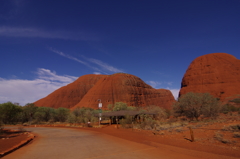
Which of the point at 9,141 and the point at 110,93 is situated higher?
the point at 110,93

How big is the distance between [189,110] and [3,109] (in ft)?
102

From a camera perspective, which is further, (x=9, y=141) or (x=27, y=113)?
(x=27, y=113)

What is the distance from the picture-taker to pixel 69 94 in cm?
9931

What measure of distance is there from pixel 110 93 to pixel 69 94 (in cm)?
3332

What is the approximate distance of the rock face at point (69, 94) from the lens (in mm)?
96881

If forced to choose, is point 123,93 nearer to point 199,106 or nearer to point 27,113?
point 27,113

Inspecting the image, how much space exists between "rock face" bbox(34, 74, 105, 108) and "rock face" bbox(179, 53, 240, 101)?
5629cm

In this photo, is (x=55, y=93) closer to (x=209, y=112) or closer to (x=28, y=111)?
(x=28, y=111)

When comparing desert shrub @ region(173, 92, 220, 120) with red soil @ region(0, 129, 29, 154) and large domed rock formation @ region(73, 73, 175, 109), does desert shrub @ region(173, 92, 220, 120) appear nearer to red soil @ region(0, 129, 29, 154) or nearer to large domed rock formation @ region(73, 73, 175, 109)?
red soil @ region(0, 129, 29, 154)

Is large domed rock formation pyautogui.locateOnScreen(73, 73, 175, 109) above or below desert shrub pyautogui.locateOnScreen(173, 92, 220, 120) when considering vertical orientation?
above

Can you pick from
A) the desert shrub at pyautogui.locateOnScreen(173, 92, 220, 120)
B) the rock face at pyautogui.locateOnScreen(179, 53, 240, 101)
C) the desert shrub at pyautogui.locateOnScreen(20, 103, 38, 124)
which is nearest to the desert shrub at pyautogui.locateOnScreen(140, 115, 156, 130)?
Answer: the desert shrub at pyautogui.locateOnScreen(173, 92, 220, 120)

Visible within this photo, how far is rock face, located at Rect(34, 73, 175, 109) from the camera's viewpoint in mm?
77750

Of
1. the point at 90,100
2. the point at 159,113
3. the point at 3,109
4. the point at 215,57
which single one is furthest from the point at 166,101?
the point at 3,109

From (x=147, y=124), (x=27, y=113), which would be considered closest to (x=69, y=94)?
(x=27, y=113)
